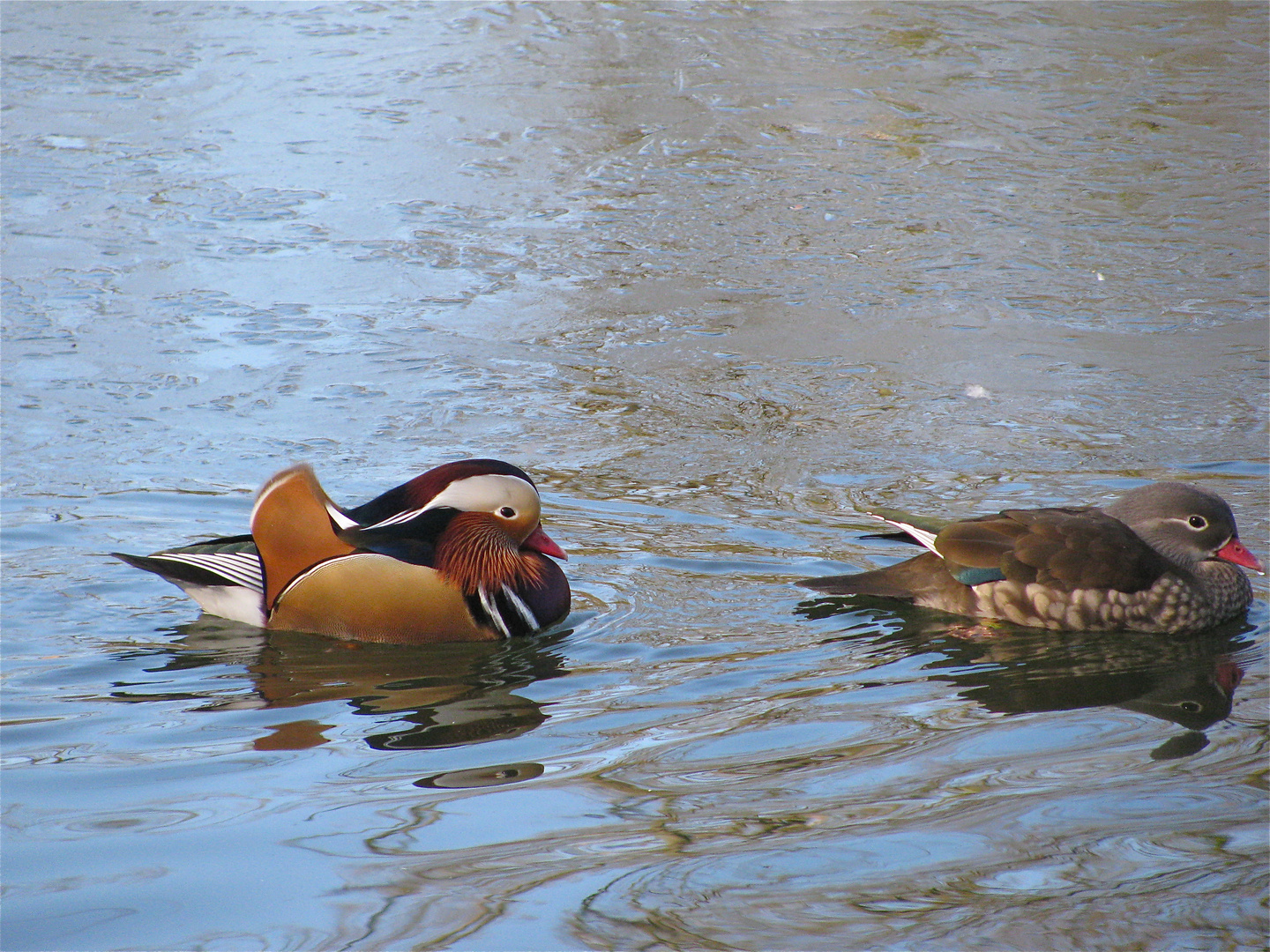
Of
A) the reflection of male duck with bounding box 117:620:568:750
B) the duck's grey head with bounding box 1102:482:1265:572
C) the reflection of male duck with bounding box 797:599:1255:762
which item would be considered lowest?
the reflection of male duck with bounding box 797:599:1255:762

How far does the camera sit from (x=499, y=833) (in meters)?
3.22

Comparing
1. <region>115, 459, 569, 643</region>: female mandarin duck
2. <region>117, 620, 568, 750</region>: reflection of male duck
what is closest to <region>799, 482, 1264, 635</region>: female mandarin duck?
<region>115, 459, 569, 643</region>: female mandarin duck

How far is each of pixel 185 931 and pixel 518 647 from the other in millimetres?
2055

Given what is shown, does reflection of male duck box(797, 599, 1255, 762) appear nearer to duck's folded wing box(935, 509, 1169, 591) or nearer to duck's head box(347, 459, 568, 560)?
duck's folded wing box(935, 509, 1169, 591)

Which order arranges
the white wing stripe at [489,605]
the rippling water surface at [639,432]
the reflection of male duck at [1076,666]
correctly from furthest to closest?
the white wing stripe at [489,605], the reflection of male duck at [1076,666], the rippling water surface at [639,432]

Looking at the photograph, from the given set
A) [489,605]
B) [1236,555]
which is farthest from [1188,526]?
[489,605]

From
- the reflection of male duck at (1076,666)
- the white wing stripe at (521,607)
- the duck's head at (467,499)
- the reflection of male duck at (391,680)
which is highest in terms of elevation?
the duck's head at (467,499)

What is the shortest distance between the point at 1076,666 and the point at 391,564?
7.35 feet

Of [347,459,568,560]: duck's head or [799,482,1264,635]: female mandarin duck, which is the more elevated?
[347,459,568,560]: duck's head

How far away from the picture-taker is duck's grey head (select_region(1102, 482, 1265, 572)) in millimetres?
4887

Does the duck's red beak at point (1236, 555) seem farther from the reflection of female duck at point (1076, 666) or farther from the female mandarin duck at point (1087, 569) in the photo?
the reflection of female duck at point (1076, 666)

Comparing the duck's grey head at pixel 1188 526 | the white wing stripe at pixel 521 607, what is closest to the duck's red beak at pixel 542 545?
the white wing stripe at pixel 521 607

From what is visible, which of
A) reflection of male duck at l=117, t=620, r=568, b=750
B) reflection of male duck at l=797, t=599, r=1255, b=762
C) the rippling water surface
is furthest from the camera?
reflection of male duck at l=797, t=599, r=1255, b=762

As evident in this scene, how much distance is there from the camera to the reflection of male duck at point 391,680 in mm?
3951
